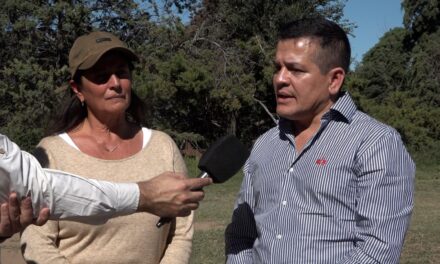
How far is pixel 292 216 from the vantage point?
2.79 m

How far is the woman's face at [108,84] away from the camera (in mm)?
3129

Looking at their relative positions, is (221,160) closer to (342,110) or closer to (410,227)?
(342,110)

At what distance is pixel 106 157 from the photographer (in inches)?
125

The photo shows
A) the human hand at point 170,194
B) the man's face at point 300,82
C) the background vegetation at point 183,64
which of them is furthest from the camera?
the background vegetation at point 183,64

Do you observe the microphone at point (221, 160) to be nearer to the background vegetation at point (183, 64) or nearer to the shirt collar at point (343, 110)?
the shirt collar at point (343, 110)

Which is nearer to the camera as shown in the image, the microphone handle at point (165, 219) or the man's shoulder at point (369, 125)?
the microphone handle at point (165, 219)

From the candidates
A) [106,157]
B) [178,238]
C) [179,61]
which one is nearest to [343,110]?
[178,238]

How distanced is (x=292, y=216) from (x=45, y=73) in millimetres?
24301

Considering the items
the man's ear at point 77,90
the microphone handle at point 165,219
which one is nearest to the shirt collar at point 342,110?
the microphone handle at point 165,219

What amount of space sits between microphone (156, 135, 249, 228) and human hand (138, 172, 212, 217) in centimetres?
11

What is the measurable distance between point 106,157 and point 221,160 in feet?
2.47

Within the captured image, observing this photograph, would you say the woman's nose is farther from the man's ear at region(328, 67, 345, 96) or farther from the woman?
the man's ear at region(328, 67, 345, 96)

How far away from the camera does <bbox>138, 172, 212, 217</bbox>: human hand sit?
7.89 ft

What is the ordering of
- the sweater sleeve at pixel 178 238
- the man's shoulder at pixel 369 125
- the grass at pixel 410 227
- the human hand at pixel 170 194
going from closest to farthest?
the human hand at pixel 170 194, the man's shoulder at pixel 369 125, the sweater sleeve at pixel 178 238, the grass at pixel 410 227
